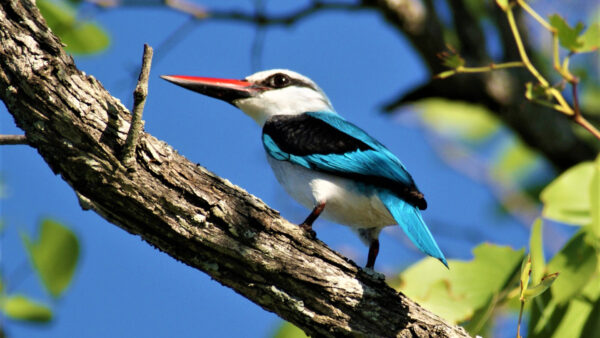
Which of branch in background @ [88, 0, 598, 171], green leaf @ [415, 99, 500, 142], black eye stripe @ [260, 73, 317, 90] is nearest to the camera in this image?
black eye stripe @ [260, 73, 317, 90]

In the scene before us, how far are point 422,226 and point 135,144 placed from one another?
4.53 ft

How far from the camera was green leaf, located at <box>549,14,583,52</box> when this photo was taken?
117 inches

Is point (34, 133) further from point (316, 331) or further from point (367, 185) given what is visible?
point (367, 185)

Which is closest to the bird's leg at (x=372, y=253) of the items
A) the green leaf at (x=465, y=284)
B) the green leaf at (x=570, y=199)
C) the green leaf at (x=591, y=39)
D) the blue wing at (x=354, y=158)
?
the green leaf at (x=465, y=284)

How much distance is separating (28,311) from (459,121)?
17.0ft

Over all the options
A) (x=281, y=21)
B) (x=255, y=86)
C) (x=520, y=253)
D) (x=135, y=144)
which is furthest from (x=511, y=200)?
(x=135, y=144)

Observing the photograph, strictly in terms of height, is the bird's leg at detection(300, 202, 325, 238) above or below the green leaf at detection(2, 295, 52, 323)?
above

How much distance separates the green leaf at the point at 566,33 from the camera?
9.71ft

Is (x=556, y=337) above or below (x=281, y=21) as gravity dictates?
below

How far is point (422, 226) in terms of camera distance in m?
3.16

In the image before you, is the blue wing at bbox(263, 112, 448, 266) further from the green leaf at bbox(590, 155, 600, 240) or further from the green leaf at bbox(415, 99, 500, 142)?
the green leaf at bbox(415, 99, 500, 142)

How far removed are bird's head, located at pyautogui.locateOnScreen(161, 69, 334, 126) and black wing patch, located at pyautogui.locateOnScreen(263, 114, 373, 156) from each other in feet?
1.13

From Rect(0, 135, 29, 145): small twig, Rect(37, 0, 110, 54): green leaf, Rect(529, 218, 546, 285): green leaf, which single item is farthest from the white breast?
Rect(37, 0, 110, 54): green leaf

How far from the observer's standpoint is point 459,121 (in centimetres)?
740
